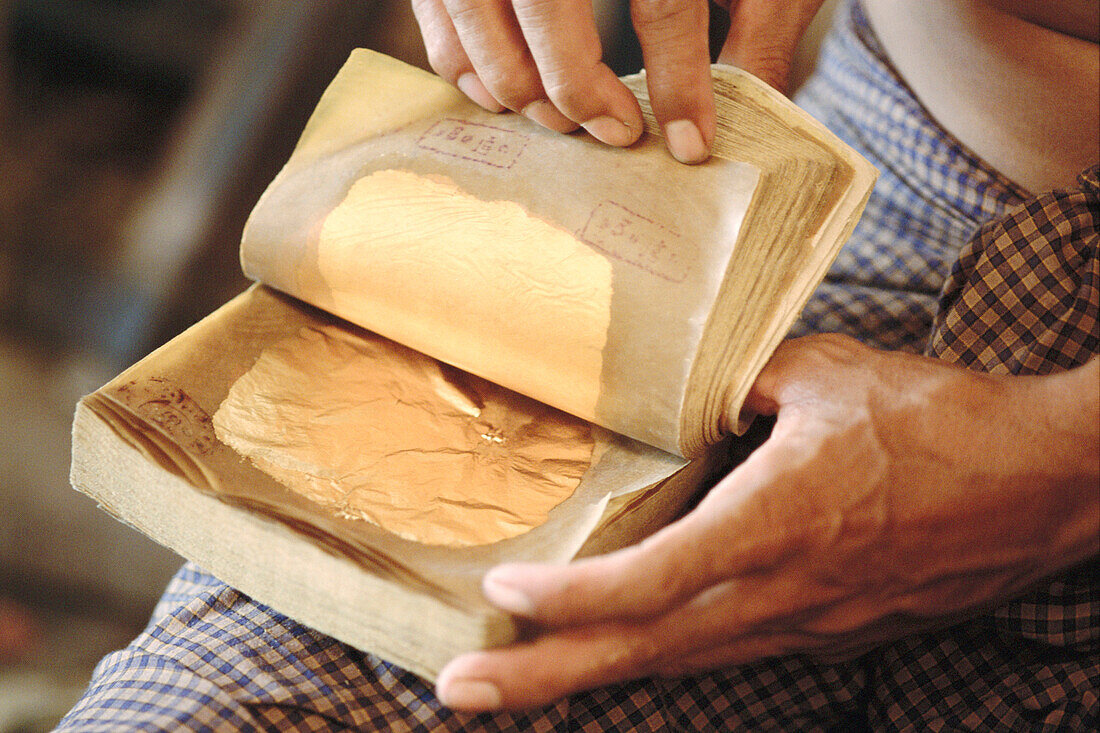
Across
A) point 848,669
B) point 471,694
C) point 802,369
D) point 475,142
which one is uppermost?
point 475,142

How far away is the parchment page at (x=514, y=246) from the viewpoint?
0.59 metres

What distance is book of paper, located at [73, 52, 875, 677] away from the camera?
556 millimetres

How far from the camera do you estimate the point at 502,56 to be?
645 mm

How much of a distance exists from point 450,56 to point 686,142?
0.24 m

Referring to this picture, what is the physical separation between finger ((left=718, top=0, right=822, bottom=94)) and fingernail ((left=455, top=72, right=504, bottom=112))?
0.24 meters

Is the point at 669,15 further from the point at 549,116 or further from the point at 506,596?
the point at 506,596

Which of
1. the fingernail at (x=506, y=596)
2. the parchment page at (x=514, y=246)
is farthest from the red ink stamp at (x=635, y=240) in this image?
the fingernail at (x=506, y=596)

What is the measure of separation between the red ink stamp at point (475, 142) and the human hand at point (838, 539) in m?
0.28

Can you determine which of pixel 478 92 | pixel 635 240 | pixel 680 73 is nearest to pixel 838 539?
pixel 635 240

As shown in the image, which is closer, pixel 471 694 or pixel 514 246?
pixel 471 694

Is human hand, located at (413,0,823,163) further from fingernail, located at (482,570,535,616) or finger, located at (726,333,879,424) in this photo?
fingernail, located at (482,570,535,616)

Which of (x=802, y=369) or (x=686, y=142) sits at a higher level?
(x=686, y=142)

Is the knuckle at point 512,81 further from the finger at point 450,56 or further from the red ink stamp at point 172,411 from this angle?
the red ink stamp at point 172,411

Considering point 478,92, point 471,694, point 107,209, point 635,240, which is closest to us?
point 471,694
